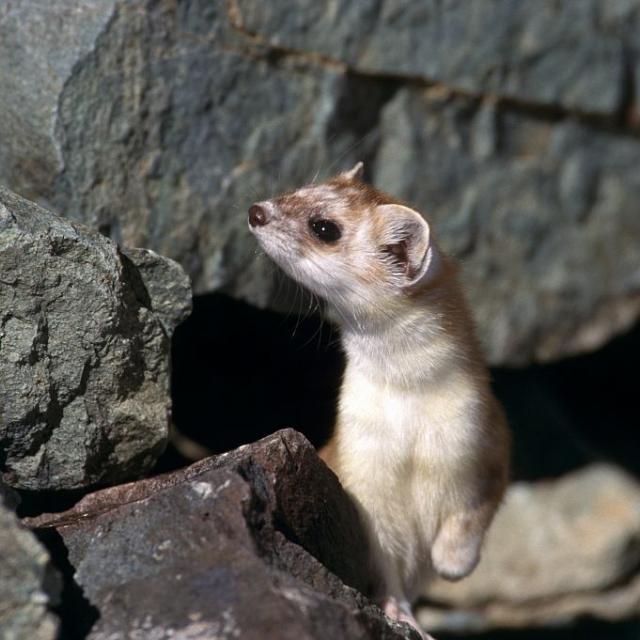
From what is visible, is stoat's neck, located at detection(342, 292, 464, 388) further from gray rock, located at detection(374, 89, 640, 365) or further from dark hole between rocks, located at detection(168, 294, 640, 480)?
gray rock, located at detection(374, 89, 640, 365)

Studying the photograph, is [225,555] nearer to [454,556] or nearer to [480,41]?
[454,556]

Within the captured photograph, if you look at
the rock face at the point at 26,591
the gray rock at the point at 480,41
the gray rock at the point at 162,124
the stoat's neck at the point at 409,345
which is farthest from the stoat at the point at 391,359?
the rock face at the point at 26,591

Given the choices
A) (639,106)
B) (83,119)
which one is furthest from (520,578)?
(83,119)

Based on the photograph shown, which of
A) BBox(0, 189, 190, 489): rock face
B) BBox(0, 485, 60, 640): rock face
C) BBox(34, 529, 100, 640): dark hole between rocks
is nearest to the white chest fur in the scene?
BBox(0, 189, 190, 489): rock face

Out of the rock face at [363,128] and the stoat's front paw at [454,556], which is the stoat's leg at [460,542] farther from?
the rock face at [363,128]

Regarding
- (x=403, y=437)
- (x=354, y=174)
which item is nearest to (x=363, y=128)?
(x=354, y=174)

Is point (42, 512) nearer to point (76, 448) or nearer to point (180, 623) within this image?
point (76, 448)
